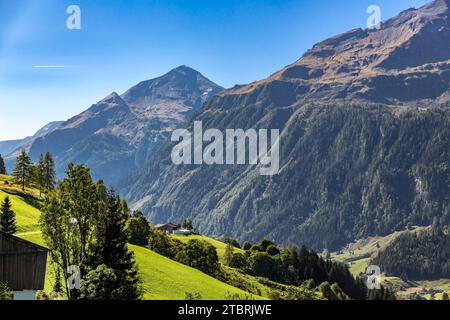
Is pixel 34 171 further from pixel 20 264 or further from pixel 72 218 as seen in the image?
pixel 72 218

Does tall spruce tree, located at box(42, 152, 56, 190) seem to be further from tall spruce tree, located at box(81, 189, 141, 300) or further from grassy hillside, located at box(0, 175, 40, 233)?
tall spruce tree, located at box(81, 189, 141, 300)

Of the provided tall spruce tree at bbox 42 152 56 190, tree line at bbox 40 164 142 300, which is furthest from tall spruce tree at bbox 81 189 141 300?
tall spruce tree at bbox 42 152 56 190

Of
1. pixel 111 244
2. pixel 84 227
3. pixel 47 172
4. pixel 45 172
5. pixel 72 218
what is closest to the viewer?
pixel 72 218

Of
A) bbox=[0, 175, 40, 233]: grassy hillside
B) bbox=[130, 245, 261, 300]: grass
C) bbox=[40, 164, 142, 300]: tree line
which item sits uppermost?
bbox=[40, 164, 142, 300]: tree line

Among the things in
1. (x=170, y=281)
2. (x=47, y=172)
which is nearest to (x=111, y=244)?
(x=170, y=281)

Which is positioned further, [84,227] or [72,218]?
[84,227]

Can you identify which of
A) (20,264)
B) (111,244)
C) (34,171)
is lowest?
(20,264)

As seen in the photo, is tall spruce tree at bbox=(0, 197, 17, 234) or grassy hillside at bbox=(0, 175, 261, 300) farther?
tall spruce tree at bbox=(0, 197, 17, 234)

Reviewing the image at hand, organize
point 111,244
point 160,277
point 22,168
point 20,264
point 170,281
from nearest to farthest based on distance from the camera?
point 111,244 < point 20,264 < point 170,281 < point 160,277 < point 22,168

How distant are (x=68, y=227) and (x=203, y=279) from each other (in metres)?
46.7

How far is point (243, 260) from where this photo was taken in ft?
514

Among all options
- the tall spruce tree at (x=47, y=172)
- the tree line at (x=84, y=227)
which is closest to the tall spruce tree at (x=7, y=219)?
the tree line at (x=84, y=227)
